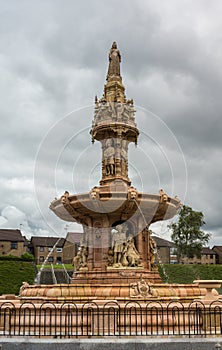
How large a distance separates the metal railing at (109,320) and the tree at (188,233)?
43339mm

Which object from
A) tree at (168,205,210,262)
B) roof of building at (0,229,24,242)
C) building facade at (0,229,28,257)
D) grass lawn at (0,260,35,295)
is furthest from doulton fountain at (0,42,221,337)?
roof of building at (0,229,24,242)

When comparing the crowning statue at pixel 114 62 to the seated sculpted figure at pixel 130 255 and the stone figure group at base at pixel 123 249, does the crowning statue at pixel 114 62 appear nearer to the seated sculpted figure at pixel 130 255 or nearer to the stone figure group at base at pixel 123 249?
the stone figure group at base at pixel 123 249

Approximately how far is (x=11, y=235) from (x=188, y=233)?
111 ft

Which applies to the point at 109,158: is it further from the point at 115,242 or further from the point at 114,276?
the point at 114,276

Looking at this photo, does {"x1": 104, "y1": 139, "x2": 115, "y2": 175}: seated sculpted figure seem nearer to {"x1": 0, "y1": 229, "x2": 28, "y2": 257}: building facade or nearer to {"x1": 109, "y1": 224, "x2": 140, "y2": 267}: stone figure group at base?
{"x1": 109, "y1": 224, "x2": 140, "y2": 267}: stone figure group at base

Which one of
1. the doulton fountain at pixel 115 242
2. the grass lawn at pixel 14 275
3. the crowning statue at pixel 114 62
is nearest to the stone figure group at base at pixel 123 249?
the doulton fountain at pixel 115 242

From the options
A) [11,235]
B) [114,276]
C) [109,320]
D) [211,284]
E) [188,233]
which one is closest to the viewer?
[109,320]

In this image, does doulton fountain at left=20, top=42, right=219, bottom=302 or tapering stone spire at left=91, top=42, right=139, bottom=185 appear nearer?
doulton fountain at left=20, top=42, right=219, bottom=302

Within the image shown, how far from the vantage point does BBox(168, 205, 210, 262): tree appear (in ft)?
179

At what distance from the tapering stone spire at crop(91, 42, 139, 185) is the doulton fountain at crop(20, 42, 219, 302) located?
5 centimetres

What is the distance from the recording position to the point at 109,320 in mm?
→ 10773

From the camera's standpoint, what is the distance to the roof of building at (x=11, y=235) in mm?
73625

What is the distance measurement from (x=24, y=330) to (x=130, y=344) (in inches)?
105

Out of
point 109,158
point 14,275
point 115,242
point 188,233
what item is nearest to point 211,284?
point 115,242
